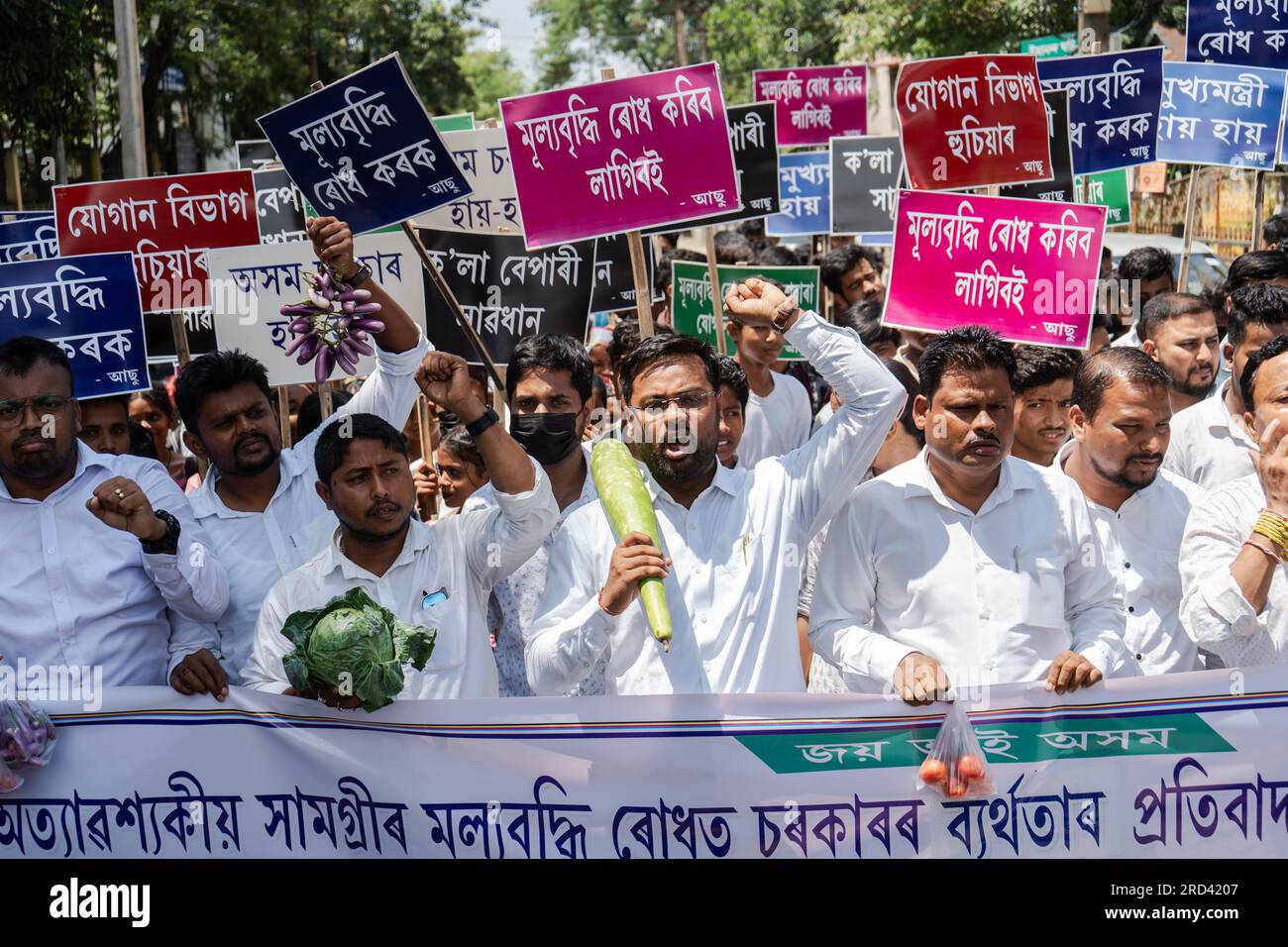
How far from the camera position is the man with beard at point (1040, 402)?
5227mm

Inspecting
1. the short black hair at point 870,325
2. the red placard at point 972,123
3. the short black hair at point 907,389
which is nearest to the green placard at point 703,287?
the short black hair at point 870,325

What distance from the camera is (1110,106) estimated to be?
8383mm

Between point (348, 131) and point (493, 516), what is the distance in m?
2.34

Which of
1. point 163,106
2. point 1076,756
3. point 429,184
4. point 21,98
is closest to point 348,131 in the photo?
point 429,184

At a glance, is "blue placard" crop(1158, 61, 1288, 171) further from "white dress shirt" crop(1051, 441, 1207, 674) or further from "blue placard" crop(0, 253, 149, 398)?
"blue placard" crop(0, 253, 149, 398)

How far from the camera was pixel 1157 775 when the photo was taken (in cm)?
360

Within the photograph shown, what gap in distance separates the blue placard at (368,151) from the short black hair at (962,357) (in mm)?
2481

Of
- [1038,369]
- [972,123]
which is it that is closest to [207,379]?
[1038,369]

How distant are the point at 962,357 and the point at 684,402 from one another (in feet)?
2.38

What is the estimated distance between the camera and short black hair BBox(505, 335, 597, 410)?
15.7ft

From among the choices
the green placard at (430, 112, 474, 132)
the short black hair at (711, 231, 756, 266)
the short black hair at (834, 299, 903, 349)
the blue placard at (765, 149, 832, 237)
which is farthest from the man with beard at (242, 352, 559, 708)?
the blue placard at (765, 149, 832, 237)

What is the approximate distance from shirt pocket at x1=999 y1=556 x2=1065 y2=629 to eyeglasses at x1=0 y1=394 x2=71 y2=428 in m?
2.70
